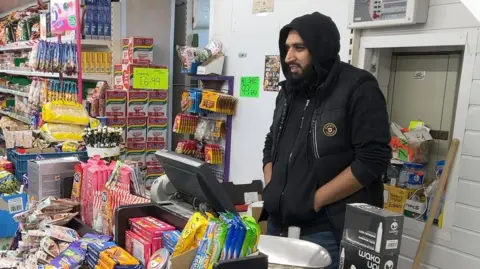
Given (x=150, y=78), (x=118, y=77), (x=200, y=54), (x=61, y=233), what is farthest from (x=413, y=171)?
(x=118, y=77)

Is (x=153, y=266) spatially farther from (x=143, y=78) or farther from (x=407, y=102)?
(x=143, y=78)

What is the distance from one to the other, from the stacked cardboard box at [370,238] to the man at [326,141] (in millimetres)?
940

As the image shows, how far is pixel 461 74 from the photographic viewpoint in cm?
255

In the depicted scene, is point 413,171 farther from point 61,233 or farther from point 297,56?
point 61,233

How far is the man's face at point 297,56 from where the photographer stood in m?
2.17

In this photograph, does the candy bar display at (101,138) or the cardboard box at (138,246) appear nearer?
the cardboard box at (138,246)

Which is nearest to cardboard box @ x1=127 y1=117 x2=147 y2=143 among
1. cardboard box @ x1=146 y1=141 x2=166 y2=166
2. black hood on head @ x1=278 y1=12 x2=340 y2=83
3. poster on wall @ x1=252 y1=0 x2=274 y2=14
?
cardboard box @ x1=146 y1=141 x2=166 y2=166

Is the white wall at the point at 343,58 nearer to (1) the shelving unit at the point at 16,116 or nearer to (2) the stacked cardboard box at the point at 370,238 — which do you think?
(2) the stacked cardboard box at the point at 370,238

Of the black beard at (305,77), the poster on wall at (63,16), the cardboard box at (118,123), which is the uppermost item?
the poster on wall at (63,16)

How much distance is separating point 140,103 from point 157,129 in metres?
0.38

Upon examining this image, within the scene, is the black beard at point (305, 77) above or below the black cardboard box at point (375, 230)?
above

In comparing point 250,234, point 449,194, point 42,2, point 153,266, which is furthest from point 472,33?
point 42,2

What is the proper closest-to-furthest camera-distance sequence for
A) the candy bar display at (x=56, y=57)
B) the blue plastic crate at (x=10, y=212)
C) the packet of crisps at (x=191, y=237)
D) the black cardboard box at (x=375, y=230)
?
the black cardboard box at (x=375, y=230), the packet of crisps at (x=191, y=237), the blue plastic crate at (x=10, y=212), the candy bar display at (x=56, y=57)

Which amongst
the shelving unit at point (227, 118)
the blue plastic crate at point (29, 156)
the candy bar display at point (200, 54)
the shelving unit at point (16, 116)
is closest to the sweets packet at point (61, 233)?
the blue plastic crate at point (29, 156)
